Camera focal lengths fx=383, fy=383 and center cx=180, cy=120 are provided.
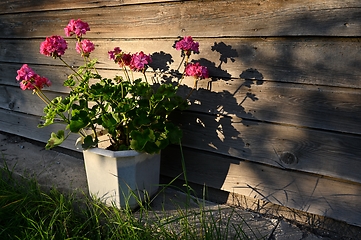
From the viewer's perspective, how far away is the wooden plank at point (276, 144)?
5.46ft

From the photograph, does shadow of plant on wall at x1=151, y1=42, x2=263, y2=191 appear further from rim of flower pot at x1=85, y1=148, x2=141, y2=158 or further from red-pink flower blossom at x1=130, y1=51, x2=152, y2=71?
rim of flower pot at x1=85, y1=148, x2=141, y2=158

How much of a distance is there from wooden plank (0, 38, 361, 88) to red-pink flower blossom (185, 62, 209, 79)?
0.40 ft

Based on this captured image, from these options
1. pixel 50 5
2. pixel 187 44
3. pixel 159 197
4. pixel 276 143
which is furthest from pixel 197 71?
pixel 50 5

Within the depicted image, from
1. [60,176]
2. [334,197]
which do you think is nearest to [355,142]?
[334,197]

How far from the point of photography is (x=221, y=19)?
1.81 meters

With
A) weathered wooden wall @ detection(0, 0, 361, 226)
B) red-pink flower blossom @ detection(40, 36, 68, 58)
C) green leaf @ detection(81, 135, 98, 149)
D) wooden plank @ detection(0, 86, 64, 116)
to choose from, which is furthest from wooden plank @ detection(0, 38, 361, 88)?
wooden plank @ detection(0, 86, 64, 116)

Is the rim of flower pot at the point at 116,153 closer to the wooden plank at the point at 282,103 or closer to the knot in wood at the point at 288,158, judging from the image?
the wooden plank at the point at 282,103

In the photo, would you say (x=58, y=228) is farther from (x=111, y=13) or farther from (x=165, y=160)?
(x=111, y=13)

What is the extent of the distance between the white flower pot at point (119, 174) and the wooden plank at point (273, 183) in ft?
0.82

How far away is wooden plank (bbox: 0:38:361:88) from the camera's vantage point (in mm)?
1558

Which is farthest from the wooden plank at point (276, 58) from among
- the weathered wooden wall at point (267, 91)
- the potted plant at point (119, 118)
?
the potted plant at point (119, 118)

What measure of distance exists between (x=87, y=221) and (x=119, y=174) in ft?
0.85

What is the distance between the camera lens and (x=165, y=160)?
2.24 metres

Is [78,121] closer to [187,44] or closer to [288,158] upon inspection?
[187,44]
